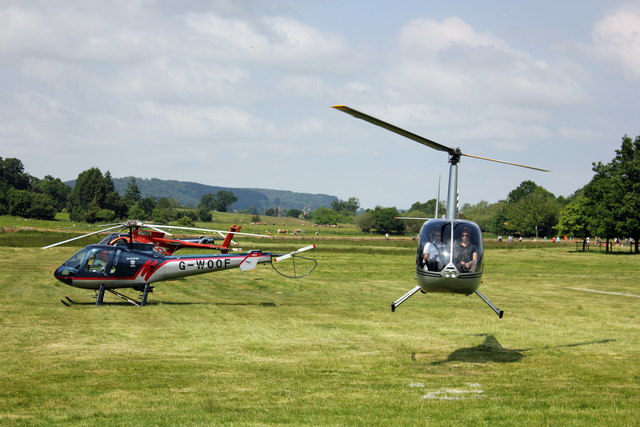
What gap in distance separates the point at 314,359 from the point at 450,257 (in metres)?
4.25

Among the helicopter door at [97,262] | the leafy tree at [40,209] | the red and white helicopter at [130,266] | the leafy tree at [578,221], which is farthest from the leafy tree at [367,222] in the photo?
the helicopter door at [97,262]

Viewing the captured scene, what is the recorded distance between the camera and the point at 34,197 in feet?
502

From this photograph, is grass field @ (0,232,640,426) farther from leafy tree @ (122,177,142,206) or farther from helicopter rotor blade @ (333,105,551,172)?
leafy tree @ (122,177,142,206)

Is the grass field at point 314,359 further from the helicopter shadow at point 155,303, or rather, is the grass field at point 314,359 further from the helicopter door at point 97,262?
the helicopter door at point 97,262

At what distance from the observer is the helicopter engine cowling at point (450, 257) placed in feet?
43.7

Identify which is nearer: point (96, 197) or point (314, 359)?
point (314, 359)

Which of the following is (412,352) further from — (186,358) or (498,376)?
(186,358)

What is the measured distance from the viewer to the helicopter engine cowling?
525 inches

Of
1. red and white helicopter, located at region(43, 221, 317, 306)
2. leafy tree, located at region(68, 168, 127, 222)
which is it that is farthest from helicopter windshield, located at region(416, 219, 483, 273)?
leafy tree, located at region(68, 168, 127, 222)

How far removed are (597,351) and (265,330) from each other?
915 cm

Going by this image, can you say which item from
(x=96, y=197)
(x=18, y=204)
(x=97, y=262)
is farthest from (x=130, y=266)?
(x=18, y=204)

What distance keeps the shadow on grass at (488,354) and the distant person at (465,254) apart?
2.94 m

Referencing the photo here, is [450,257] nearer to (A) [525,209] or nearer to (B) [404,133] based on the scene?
(B) [404,133]

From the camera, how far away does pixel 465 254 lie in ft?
44.1
